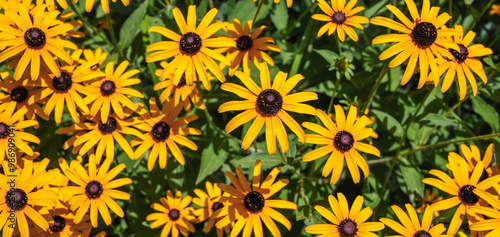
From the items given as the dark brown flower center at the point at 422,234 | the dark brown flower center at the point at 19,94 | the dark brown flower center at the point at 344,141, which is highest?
the dark brown flower center at the point at 19,94

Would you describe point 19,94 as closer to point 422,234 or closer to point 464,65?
point 422,234

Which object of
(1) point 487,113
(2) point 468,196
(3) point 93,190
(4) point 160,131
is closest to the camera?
(2) point 468,196

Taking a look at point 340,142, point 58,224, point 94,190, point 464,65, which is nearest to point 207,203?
point 94,190

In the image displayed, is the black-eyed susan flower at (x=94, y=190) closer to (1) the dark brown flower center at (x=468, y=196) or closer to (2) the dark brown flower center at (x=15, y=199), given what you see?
(2) the dark brown flower center at (x=15, y=199)

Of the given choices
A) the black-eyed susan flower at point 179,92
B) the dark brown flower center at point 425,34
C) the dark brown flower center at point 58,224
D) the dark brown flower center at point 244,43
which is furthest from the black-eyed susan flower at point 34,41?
the dark brown flower center at point 425,34

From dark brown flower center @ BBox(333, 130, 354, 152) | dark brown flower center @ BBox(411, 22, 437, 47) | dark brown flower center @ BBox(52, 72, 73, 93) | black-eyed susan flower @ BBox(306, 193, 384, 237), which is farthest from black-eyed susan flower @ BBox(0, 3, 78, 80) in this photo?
dark brown flower center @ BBox(411, 22, 437, 47)

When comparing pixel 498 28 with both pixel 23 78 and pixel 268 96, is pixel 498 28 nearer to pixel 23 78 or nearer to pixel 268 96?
pixel 268 96
